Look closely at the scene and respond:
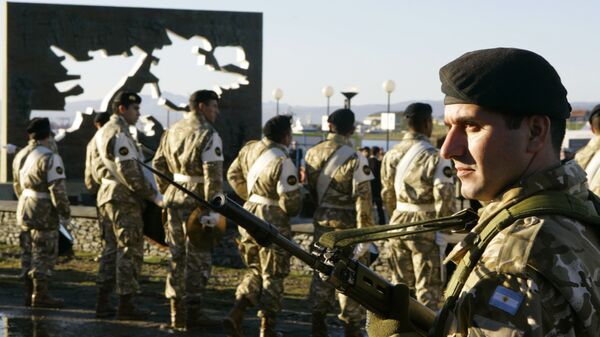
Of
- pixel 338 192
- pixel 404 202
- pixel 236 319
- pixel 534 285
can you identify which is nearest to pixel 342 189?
pixel 338 192

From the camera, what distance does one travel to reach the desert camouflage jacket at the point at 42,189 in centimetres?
981

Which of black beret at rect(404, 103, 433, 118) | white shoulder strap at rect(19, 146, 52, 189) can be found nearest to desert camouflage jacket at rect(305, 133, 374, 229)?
black beret at rect(404, 103, 433, 118)

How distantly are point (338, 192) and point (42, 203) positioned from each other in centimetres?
372

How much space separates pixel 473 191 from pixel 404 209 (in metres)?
5.66

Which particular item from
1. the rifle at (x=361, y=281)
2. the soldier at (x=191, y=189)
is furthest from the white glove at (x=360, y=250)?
the rifle at (x=361, y=281)

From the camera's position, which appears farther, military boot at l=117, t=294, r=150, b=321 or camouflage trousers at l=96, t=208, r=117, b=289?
camouflage trousers at l=96, t=208, r=117, b=289

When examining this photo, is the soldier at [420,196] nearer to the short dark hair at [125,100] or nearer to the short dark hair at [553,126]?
the short dark hair at [125,100]

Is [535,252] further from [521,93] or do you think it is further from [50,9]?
[50,9]

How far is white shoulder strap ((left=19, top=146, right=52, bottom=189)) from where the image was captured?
9867 mm

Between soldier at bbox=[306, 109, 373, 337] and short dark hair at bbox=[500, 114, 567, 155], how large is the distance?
5.60 meters

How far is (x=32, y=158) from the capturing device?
993cm

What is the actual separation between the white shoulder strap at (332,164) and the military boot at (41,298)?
11.8ft

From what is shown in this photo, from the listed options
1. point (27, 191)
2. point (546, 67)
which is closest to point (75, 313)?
point (27, 191)

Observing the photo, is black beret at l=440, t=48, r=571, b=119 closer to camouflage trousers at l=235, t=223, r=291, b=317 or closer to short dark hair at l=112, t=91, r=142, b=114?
camouflage trousers at l=235, t=223, r=291, b=317
